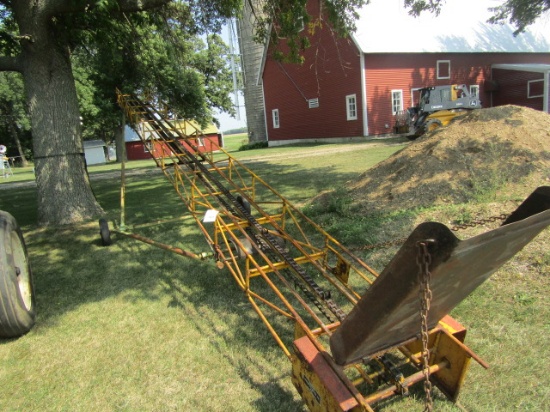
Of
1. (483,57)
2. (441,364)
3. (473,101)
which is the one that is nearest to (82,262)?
(441,364)

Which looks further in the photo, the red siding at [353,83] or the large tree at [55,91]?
the red siding at [353,83]

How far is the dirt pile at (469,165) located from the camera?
607 centimetres

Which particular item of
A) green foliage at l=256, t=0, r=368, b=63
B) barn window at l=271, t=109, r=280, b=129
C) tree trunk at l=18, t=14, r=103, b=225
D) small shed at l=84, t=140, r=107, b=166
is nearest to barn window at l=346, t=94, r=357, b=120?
barn window at l=271, t=109, r=280, b=129

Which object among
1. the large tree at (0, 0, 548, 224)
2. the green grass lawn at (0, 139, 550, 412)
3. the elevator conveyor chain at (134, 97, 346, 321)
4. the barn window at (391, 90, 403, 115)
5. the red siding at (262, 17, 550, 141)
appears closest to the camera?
the green grass lawn at (0, 139, 550, 412)

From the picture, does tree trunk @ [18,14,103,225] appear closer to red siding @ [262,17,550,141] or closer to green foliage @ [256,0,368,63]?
green foliage @ [256,0,368,63]

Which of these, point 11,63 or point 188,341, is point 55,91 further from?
point 188,341

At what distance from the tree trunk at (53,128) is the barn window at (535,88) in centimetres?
2995

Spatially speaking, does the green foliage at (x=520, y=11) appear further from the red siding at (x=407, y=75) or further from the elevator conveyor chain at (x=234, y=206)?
the elevator conveyor chain at (x=234, y=206)

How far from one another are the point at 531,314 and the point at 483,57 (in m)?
30.2

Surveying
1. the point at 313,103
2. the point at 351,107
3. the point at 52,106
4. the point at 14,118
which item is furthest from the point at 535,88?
the point at 14,118

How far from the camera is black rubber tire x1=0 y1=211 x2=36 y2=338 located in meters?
3.56

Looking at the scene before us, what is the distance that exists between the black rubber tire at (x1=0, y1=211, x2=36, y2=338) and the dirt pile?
16.7 feet

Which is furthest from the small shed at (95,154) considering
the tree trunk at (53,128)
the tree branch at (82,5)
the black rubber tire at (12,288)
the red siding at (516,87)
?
the black rubber tire at (12,288)

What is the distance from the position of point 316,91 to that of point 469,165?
71.1 ft
